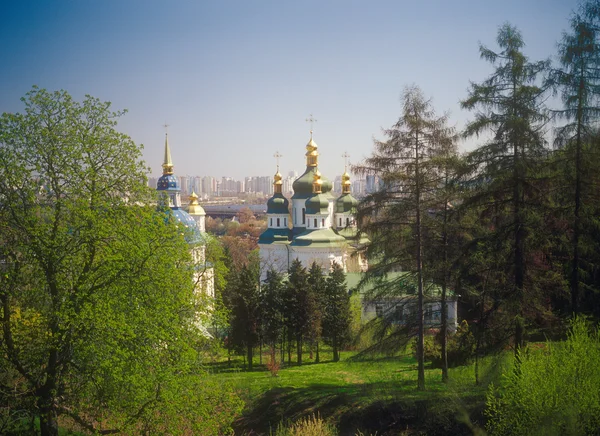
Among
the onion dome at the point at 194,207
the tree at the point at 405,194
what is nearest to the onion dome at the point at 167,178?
the onion dome at the point at 194,207

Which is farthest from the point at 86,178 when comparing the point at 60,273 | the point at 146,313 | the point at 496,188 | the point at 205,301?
the point at 496,188

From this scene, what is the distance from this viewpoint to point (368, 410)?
11977 mm

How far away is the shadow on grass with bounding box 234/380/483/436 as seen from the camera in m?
10.5

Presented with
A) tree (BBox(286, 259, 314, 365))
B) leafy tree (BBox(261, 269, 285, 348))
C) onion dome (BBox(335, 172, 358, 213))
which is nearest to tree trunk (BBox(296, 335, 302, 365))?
tree (BBox(286, 259, 314, 365))

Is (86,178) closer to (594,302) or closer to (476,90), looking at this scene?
(476,90)

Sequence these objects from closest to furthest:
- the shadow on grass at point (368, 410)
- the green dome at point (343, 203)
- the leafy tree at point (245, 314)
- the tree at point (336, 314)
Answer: the shadow on grass at point (368, 410) < the leafy tree at point (245, 314) < the tree at point (336, 314) < the green dome at point (343, 203)

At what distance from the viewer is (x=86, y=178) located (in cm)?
919

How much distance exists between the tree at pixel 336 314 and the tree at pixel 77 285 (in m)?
13.4

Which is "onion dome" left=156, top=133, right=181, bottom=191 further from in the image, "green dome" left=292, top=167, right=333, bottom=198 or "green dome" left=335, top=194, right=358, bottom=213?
"green dome" left=335, top=194, right=358, bottom=213

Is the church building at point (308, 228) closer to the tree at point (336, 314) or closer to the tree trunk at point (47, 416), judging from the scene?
the tree at point (336, 314)

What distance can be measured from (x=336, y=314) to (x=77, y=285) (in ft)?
48.9

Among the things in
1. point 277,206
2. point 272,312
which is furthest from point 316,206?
point 272,312

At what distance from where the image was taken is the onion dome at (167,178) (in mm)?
33781

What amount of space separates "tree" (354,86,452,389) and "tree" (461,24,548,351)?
3.87ft
